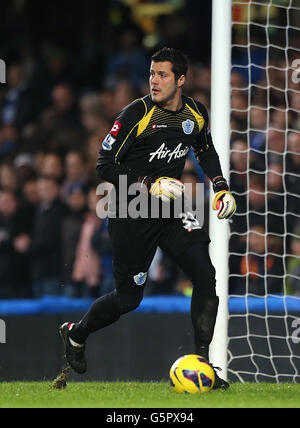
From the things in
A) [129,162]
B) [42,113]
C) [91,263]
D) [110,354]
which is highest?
[42,113]

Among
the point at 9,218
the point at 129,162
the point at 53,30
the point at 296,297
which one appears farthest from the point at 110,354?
the point at 53,30

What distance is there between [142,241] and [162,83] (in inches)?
40.5

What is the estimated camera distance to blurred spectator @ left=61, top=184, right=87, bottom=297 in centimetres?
937

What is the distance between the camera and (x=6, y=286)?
975cm

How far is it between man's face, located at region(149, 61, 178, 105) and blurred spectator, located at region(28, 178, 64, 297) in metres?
3.94

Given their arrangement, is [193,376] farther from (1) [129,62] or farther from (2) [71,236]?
(1) [129,62]

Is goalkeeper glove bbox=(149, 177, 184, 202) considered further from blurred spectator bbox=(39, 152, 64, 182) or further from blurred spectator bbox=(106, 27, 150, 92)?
blurred spectator bbox=(106, 27, 150, 92)

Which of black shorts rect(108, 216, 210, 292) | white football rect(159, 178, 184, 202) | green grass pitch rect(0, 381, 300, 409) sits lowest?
green grass pitch rect(0, 381, 300, 409)

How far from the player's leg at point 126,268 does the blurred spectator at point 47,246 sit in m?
3.43

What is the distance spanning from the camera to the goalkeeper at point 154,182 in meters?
5.93

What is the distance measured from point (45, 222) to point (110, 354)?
2510mm

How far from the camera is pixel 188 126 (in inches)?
241

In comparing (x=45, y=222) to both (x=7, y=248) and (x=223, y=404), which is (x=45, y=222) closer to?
(x=7, y=248)

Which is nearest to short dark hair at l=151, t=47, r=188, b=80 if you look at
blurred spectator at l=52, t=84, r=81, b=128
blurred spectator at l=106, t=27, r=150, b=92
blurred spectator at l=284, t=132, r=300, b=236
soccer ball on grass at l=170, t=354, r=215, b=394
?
soccer ball on grass at l=170, t=354, r=215, b=394
